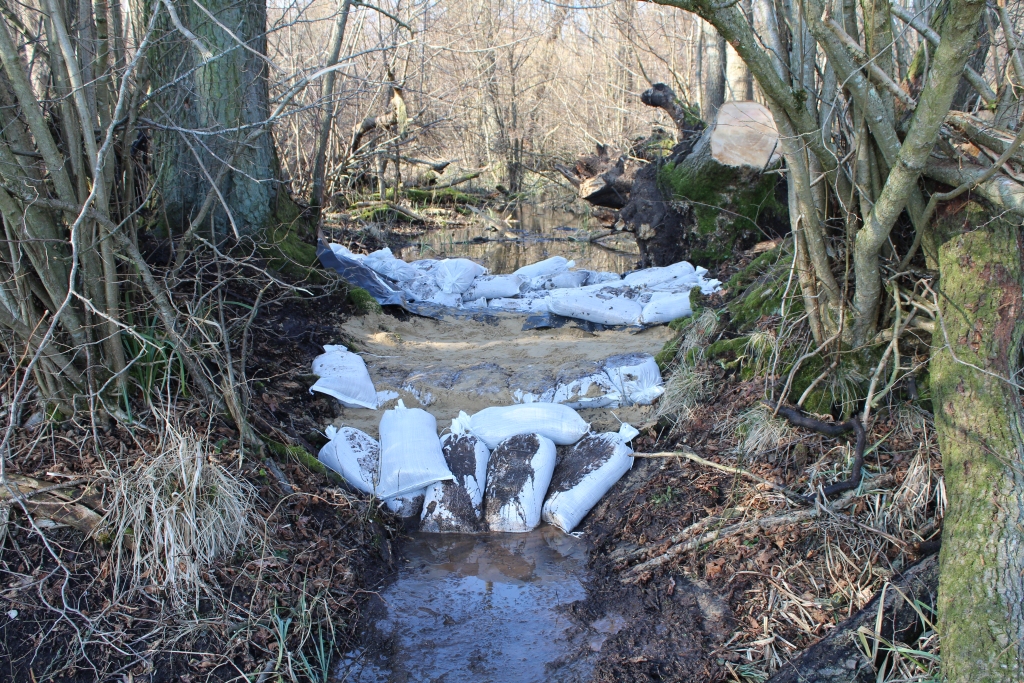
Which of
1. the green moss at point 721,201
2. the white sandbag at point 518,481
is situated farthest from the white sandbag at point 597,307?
the white sandbag at point 518,481

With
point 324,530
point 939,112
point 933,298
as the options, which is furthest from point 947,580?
point 324,530

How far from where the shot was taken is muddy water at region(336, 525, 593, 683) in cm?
256

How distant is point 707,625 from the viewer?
2590 mm

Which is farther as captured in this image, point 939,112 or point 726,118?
point 726,118

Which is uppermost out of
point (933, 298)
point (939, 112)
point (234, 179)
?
point (939, 112)

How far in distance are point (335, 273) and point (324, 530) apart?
2533 millimetres

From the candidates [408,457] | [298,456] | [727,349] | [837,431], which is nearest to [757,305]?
[727,349]

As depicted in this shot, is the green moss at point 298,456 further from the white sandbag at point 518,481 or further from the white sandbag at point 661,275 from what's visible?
the white sandbag at point 661,275

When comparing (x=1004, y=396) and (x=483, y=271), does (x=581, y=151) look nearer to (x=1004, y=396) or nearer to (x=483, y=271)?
(x=483, y=271)

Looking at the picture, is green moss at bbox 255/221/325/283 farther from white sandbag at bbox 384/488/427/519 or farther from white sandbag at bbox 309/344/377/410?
white sandbag at bbox 384/488/427/519

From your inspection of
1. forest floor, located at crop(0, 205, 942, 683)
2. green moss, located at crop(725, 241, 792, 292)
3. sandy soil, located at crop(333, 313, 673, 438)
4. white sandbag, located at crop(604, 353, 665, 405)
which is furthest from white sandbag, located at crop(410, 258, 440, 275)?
forest floor, located at crop(0, 205, 942, 683)

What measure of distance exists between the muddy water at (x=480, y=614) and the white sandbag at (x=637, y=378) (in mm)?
998

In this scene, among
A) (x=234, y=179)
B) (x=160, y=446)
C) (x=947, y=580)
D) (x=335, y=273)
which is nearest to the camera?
(x=947, y=580)

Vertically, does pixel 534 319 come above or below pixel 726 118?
below
